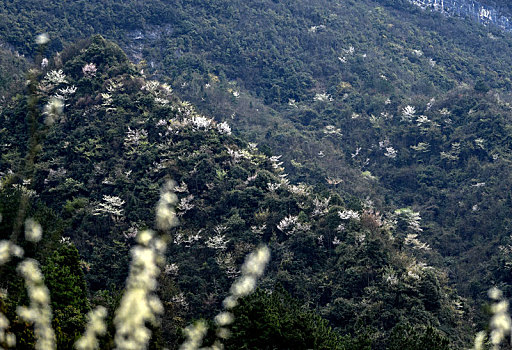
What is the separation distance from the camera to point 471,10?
89.8 meters

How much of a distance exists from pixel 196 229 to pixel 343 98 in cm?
3550

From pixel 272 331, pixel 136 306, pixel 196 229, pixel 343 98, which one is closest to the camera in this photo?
pixel 136 306

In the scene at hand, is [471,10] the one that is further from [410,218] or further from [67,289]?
[67,289]

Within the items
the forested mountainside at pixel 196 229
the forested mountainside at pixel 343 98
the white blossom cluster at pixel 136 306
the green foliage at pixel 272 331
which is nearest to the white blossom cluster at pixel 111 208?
the forested mountainside at pixel 196 229

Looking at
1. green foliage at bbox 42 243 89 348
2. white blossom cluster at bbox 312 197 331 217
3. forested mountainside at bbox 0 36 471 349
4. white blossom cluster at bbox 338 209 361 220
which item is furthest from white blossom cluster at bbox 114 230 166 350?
white blossom cluster at bbox 312 197 331 217

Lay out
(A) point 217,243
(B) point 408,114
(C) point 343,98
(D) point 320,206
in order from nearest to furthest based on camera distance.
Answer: (A) point 217,243 < (D) point 320,206 < (B) point 408,114 < (C) point 343,98

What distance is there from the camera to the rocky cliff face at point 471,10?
87812 mm

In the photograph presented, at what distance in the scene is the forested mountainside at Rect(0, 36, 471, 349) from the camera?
18391mm

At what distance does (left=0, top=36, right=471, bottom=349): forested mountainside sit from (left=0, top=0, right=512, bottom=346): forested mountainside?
1.13ft

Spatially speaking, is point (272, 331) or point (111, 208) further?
point (111, 208)

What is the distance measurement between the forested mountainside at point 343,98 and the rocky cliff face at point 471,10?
3975 mm

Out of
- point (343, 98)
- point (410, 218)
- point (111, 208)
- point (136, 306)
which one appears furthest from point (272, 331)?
point (343, 98)

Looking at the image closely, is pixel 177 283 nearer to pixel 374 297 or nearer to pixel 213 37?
pixel 374 297

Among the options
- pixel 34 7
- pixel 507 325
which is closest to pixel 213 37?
pixel 34 7
